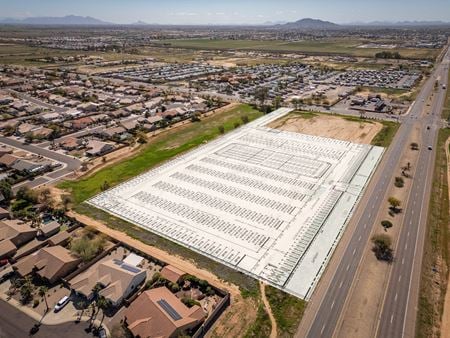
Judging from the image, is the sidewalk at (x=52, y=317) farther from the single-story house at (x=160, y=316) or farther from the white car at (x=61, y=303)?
the single-story house at (x=160, y=316)

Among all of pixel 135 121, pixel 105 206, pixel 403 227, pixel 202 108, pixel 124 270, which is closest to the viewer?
pixel 124 270

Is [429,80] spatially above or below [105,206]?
above

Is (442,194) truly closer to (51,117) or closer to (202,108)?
(202,108)

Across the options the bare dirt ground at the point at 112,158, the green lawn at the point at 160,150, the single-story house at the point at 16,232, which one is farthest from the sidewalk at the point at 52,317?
the bare dirt ground at the point at 112,158

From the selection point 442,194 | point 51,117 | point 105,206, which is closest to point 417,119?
point 442,194

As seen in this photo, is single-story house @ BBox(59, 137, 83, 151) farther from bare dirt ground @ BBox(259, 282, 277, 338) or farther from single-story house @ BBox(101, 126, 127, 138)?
bare dirt ground @ BBox(259, 282, 277, 338)

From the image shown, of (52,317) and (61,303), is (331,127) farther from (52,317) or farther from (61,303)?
(52,317)

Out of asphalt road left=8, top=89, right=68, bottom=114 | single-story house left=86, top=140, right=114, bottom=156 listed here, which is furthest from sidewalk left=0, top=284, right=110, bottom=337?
asphalt road left=8, top=89, right=68, bottom=114
